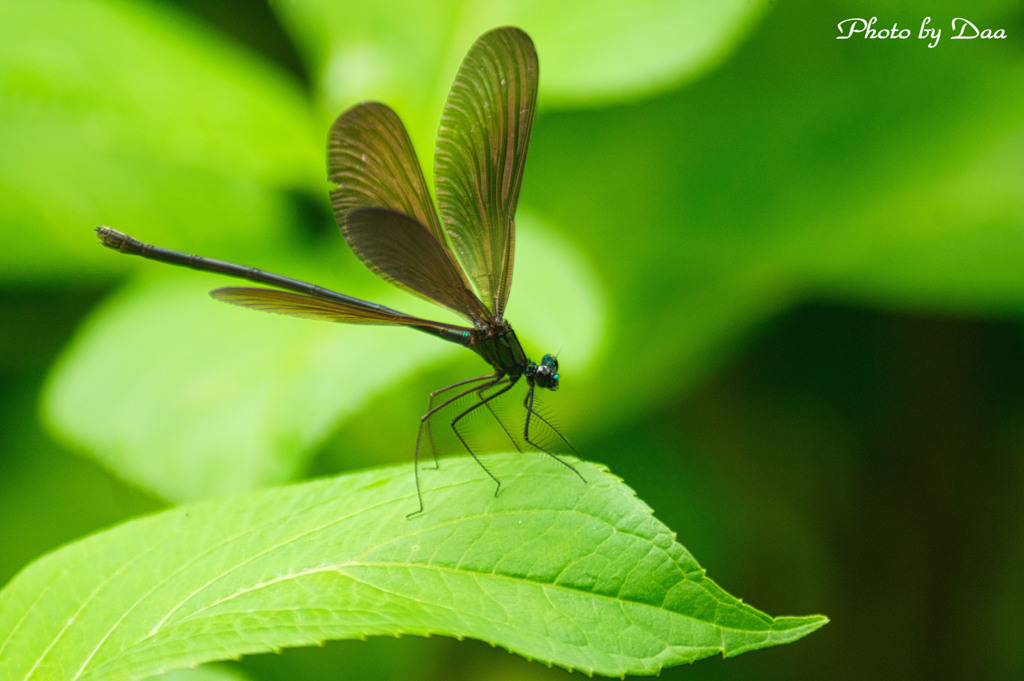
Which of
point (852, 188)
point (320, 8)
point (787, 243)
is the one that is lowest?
point (787, 243)

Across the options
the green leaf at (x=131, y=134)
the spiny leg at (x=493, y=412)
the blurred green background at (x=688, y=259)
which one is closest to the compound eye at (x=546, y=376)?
the spiny leg at (x=493, y=412)

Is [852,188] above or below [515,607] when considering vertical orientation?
above

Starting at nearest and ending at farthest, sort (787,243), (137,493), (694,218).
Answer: (137,493), (787,243), (694,218)

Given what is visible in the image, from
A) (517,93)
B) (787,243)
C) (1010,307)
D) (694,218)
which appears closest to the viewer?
(517,93)

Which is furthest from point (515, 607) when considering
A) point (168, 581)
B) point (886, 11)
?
point (886, 11)

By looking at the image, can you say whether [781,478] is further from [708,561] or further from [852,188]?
[852,188]

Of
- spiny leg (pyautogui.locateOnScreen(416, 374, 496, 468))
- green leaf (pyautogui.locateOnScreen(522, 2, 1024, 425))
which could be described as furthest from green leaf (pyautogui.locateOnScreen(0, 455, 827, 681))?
green leaf (pyautogui.locateOnScreen(522, 2, 1024, 425))

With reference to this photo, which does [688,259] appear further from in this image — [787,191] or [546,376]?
[546,376]
